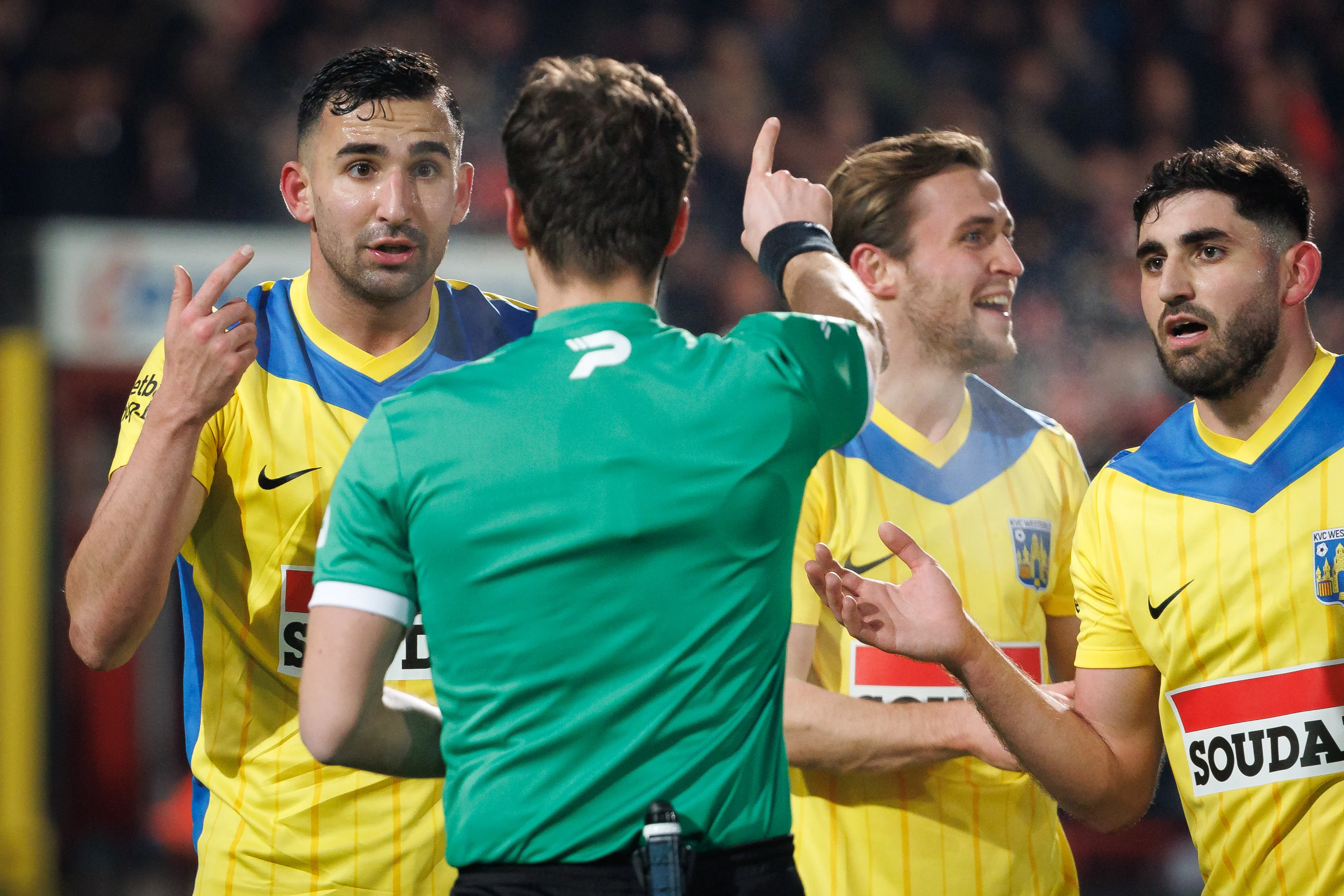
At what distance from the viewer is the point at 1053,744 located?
2.68m

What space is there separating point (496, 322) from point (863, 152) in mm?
1257

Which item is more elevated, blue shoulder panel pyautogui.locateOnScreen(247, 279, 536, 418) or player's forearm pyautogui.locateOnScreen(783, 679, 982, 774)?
blue shoulder panel pyautogui.locateOnScreen(247, 279, 536, 418)

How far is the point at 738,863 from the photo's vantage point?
1.88 m

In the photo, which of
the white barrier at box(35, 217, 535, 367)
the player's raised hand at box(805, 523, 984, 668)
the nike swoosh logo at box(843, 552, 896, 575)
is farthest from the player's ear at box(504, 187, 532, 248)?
the white barrier at box(35, 217, 535, 367)

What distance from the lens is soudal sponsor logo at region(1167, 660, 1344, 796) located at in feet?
8.50

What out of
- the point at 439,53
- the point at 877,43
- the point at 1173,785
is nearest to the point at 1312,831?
the point at 1173,785

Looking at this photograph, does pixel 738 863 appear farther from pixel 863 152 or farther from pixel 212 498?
pixel 863 152

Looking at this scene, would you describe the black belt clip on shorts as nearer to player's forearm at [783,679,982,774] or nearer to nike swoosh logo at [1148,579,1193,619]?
player's forearm at [783,679,982,774]

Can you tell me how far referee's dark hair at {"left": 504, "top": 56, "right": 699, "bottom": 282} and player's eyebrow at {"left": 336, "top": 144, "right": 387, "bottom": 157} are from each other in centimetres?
98

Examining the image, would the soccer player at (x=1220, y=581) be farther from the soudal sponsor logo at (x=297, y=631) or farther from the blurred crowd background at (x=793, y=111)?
the blurred crowd background at (x=793, y=111)

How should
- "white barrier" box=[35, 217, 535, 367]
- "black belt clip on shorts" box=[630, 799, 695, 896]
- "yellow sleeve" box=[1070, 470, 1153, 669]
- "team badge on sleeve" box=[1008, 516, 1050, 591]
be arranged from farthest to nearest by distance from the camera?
"white barrier" box=[35, 217, 535, 367], "team badge on sleeve" box=[1008, 516, 1050, 591], "yellow sleeve" box=[1070, 470, 1153, 669], "black belt clip on shorts" box=[630, 799, 695, 896]

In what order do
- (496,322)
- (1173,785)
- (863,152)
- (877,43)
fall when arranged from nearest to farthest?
(496,322)
(863,152)
(1173,785)
(877,43)

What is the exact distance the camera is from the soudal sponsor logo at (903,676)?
316cm

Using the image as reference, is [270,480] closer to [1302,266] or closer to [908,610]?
[908,610]
